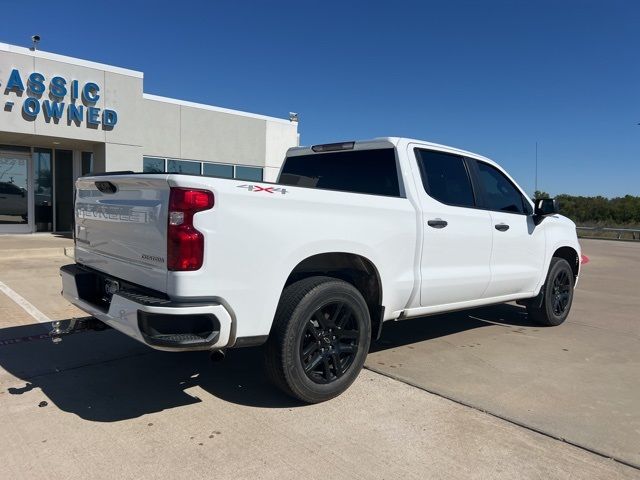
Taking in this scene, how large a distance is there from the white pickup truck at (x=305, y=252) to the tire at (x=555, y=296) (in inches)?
30.2

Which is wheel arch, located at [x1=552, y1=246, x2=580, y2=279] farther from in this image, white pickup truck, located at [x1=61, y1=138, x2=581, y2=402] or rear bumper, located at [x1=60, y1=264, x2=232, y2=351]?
rear bumper, located at [x1=60, y1=264, x2=232, y2=351]

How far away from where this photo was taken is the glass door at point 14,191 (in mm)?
14672

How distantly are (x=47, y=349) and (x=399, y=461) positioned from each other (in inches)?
141

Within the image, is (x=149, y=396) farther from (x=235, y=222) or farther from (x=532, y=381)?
(x=532, y=381)

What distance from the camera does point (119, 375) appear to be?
4.35m

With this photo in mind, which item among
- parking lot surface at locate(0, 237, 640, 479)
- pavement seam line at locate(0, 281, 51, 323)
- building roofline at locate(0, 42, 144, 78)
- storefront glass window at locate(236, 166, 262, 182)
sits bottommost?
parking lot surface at locate(0, 237, 640, 479)

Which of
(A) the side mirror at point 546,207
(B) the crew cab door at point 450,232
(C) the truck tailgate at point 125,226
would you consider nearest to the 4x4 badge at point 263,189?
(C) the truck tailgate at point 125,226

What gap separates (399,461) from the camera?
10.1 feet

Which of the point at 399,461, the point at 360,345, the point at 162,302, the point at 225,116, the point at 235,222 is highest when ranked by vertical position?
the point at 225,116

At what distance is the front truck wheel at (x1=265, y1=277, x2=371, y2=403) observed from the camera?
11.7 feet

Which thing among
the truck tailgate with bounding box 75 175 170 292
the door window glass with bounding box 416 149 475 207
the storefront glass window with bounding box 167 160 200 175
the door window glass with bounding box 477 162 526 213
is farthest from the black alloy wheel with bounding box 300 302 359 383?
the storefront glass window with bounding box 167 160 200 175

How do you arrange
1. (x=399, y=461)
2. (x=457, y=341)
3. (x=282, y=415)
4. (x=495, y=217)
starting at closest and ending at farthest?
(x=399, y=461) < (x=282, y=415) < (x=495, y=217) < (x=457, y=341)

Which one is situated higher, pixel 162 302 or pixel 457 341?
pixel 162 302

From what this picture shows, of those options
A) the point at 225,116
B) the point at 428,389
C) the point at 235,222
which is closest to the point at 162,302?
the point at 235,222
